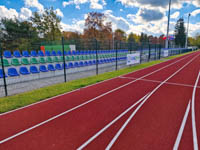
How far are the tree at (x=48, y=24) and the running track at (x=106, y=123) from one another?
35115 mm

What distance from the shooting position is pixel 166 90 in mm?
7262

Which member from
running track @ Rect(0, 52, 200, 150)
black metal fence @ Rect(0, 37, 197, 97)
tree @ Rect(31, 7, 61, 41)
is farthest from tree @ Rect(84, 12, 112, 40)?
running track @ Rect(0, 52, 200, 150)

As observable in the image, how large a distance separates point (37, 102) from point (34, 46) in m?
6.34

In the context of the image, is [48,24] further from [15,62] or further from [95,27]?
[15,62]

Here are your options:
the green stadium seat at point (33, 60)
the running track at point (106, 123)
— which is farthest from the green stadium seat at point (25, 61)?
the running track at point (106, 123)

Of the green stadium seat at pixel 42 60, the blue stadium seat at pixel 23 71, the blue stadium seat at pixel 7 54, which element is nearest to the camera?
the blue stadium seat at pixel 23 71

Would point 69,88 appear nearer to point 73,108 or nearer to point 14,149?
point 73,108

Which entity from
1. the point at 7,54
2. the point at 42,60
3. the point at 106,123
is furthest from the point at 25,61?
the point at 106,123

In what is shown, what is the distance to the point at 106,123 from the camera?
412 cm

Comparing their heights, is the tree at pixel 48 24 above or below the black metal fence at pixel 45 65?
above

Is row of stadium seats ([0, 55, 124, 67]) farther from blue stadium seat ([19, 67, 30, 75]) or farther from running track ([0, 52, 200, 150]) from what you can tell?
running track ([0, 52, 200, 150])

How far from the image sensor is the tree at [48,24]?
120ft

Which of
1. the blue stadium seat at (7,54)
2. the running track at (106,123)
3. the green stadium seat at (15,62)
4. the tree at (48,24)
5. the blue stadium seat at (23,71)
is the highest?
the tree at (48,24)

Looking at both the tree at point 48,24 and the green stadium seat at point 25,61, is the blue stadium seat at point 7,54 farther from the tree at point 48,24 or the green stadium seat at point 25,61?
the tree at point 48,24
